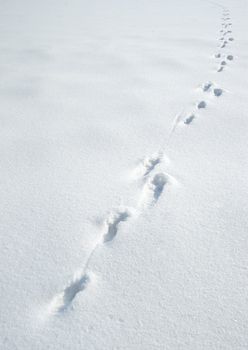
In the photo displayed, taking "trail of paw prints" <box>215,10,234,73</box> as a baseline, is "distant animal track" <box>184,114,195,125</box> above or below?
below

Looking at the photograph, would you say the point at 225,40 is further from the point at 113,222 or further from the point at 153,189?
the point at 113,222

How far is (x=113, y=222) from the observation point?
4.54ft

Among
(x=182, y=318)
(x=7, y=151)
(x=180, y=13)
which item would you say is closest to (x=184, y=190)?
(x=182, y=318)

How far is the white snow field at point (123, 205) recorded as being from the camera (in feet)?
3.31

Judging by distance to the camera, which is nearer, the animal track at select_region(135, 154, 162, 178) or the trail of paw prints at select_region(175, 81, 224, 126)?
the animal track at select_region(135, 154, 162, 178)

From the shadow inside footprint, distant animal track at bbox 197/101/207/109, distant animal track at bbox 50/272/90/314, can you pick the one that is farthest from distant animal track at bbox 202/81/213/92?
distant animal track at bbox 50/272/90/314

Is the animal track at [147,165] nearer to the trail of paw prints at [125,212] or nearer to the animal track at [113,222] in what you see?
the trail of paw prints at [125,212]

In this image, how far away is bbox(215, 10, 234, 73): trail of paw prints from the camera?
3.39 m

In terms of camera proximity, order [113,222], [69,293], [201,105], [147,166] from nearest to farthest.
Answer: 1. [69,293]
2. [113,222]
3. [147,166]
4. [201,105]

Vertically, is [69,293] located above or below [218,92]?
below

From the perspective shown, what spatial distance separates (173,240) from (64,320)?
44 centimetres

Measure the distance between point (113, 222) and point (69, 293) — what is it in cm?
35

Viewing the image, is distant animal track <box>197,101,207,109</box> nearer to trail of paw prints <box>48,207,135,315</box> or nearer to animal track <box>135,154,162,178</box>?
animal track <box>135,154,162,178</box>

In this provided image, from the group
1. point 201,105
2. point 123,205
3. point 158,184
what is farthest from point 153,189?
point 201,105
